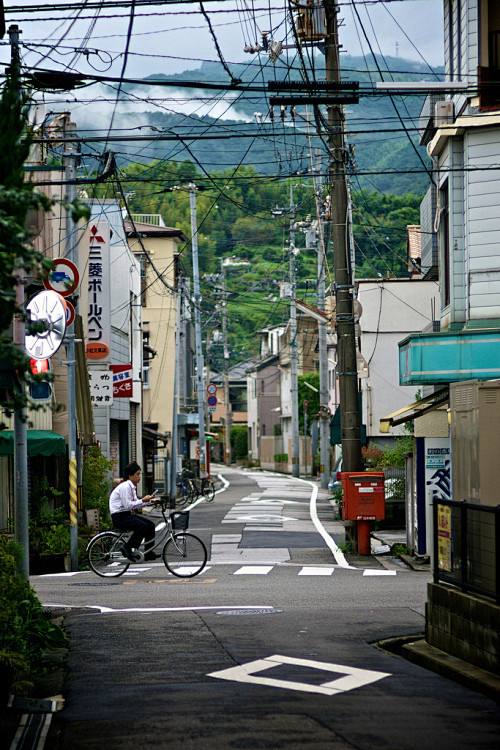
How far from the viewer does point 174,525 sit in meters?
17.5

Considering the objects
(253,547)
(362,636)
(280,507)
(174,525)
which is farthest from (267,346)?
(362,636)

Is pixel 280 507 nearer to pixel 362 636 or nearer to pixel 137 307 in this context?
pixel 137 307

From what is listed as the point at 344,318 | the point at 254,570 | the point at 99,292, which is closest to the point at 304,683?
the point at 254,570

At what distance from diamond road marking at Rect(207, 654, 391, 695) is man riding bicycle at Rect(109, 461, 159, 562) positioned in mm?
7985

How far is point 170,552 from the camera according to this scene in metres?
17.5

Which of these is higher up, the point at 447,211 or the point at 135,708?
the point at 447,211

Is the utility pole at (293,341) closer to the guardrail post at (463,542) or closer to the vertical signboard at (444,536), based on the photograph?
the vertical signboard at (444,536)

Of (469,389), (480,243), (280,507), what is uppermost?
(480,243)

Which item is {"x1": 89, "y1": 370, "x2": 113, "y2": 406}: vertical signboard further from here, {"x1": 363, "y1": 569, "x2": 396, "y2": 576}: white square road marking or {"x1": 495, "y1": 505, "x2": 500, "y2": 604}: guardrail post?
{"x1": 495, "y1": 505, "x2": 500, "y2": 604}: guardrail post

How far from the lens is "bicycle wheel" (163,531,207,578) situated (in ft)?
57.2

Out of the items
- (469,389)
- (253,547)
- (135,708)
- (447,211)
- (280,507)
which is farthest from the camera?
(280,507)

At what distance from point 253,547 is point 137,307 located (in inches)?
809

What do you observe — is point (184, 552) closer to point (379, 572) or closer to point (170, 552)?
point (170, 552)

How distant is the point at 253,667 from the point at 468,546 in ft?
8.33
